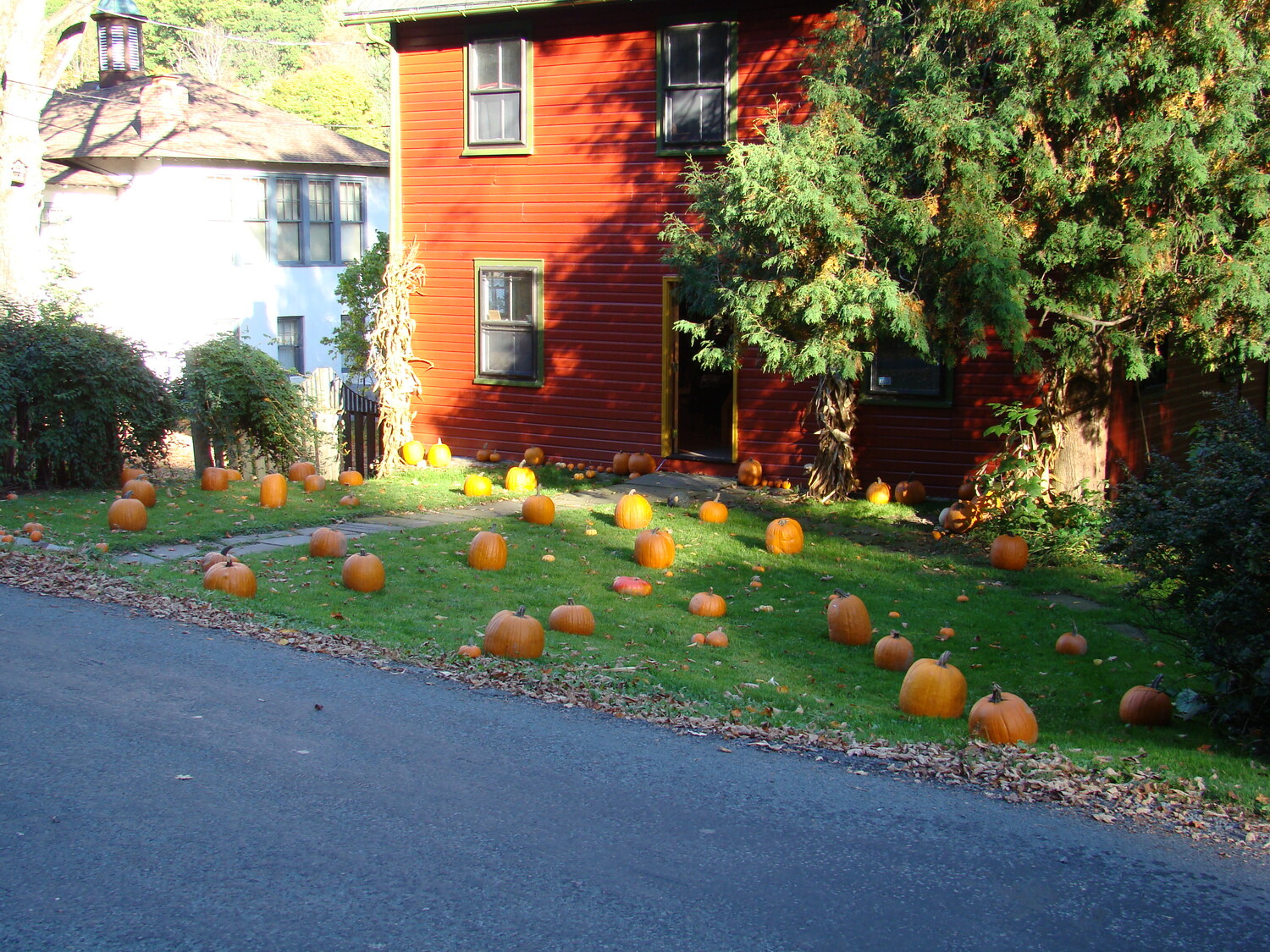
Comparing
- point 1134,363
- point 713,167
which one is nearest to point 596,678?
point 1134,363

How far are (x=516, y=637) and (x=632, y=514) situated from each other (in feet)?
16.1

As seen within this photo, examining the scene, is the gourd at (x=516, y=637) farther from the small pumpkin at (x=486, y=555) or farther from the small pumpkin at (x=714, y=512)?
the small pumpkin at (x=714, y=512)

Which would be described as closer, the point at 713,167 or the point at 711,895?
the point at 711,895

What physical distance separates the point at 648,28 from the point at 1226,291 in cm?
874

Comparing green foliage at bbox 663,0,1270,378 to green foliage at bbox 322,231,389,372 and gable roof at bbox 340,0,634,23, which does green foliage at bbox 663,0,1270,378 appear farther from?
green foliage at bbox 322,231,389,372

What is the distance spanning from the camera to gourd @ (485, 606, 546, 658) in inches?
305

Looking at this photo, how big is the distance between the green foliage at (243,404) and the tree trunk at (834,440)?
6.53m

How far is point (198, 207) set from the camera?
2611 centimetres

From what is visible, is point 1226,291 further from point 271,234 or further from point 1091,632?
point 271,234

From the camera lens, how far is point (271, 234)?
91.0 ft

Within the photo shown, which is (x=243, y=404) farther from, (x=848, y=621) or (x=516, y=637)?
(x=848, y=621)

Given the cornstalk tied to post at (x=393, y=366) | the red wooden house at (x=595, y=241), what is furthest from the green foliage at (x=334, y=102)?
the cornstalk tied to post at (x=393, y=366)

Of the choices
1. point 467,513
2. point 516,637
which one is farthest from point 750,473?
point 516,637

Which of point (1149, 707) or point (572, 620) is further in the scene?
point (572, 620)
